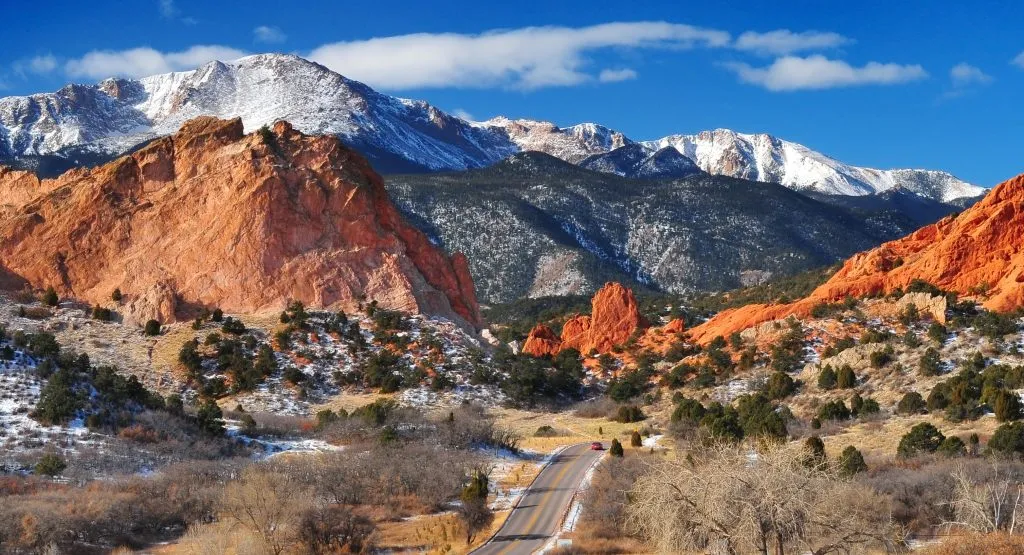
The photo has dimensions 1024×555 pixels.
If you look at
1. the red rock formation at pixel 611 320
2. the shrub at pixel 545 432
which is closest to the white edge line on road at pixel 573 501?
the shrub at pixel 545 432

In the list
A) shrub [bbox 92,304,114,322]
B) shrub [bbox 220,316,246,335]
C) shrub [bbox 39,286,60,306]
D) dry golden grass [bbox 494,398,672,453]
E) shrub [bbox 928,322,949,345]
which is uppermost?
shrub [bbox 39,286,60,306]

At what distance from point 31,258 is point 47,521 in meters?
38.1

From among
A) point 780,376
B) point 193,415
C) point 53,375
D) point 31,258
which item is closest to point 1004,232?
point 780,376

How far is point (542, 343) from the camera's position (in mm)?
76750

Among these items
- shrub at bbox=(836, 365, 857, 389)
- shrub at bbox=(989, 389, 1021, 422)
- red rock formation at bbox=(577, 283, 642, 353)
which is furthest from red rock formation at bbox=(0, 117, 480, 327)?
shrub at bbox=(989, 389, 1021, 422)

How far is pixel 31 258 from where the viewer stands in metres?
60.2

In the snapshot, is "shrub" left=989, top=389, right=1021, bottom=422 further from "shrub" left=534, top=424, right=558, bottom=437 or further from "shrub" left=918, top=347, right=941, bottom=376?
"shrub" left=534, top=424, right=558, bottom=437

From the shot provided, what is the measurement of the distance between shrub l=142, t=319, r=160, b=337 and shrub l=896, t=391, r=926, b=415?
36.4 m

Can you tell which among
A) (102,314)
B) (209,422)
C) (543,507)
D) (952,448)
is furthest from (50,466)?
(952,448)

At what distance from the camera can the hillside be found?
133375 mm

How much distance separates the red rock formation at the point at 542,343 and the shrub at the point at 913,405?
107ft

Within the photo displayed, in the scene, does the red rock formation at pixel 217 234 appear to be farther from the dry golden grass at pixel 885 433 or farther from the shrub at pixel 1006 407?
the shrub at pixel 1006 407

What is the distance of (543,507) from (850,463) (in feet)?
31.4

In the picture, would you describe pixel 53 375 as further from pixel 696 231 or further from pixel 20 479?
pixel 696 231
